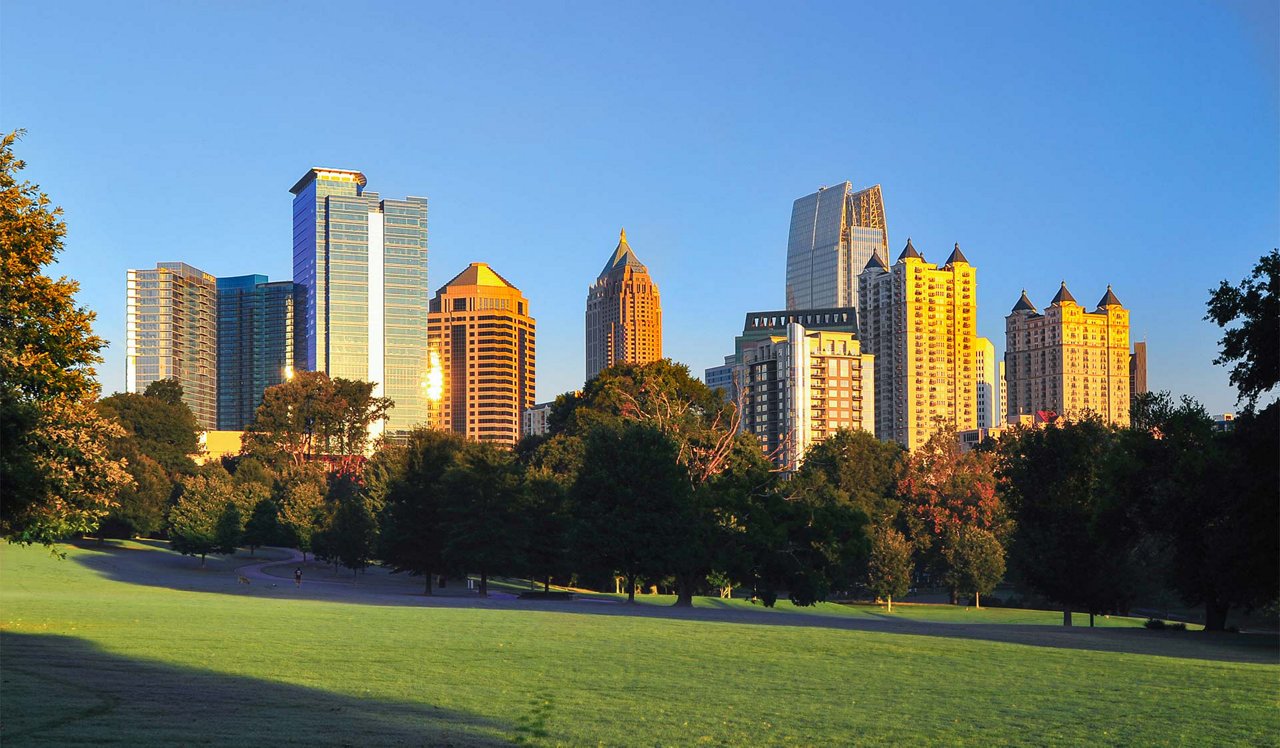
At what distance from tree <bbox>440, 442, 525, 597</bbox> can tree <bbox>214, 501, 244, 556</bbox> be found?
3463cm

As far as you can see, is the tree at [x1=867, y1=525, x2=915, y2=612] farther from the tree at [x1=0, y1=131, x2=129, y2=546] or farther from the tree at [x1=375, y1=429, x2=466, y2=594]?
the tree at [x1=0, y1=131, x2=129, y2=546]

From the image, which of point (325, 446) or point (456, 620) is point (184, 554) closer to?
point (325, 446)

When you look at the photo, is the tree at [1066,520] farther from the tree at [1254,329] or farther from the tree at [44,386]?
the tree at [44,386]

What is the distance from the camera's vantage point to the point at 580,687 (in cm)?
2322

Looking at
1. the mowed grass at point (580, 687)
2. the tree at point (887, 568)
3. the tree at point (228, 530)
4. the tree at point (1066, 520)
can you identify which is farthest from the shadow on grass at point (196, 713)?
the tree at point (228, 530)

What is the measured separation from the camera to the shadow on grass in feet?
54.6

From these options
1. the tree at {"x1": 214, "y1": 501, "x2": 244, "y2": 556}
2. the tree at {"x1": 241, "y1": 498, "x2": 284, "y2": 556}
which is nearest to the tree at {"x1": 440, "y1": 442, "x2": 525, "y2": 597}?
the tree at {"x1": 214, "y1": 501, "x2": 244, "y2": 556}

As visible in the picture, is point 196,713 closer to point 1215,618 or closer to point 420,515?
point 1215,618

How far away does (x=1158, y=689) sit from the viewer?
25.0 m

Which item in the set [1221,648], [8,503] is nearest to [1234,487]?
[1221,648]

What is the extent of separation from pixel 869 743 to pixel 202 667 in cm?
1390

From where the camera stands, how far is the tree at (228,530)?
344 feet

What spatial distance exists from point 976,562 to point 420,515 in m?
43.1

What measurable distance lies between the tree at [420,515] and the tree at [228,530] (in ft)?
88.7
